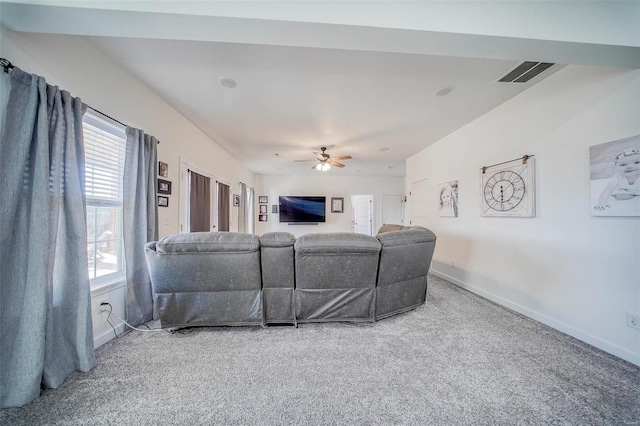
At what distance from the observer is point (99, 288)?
1881 millimetres

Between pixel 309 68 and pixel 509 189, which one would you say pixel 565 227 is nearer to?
pixel 509 189

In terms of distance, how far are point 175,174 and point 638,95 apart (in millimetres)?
4643

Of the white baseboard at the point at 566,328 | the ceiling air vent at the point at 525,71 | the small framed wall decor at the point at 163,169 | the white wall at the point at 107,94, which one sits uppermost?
the ceiling air vent at the point at 525,71

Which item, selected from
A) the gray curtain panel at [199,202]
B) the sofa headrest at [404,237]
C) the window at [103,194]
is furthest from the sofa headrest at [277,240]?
the gray curtain panel at [199,202]

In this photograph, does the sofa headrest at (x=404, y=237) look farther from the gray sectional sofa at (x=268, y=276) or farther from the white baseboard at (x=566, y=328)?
the white baseboard at (x=566, y=328)

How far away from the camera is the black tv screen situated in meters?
7.12

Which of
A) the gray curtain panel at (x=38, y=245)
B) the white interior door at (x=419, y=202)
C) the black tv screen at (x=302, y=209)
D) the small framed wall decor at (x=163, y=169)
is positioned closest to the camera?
the gray curtain panel at (x=38, y=245)

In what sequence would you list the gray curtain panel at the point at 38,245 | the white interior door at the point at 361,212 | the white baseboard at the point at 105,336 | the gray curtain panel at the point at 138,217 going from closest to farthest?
the gray curtain panel at the point at 38,245
the white baseboard at the point at 105,336
the gray curtain panel at the point at 138,217
the white interior door at the point at 361,212

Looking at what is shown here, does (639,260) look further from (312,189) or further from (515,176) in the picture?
(312,189)

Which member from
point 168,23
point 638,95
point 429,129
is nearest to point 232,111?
point 168,23

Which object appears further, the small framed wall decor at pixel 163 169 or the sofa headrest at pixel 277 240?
the small framed wall decor at pixel 163 169

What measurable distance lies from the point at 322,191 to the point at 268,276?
17.9 ft

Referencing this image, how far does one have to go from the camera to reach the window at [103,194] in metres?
1.91

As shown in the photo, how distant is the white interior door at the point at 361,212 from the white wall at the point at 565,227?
4.27 m
